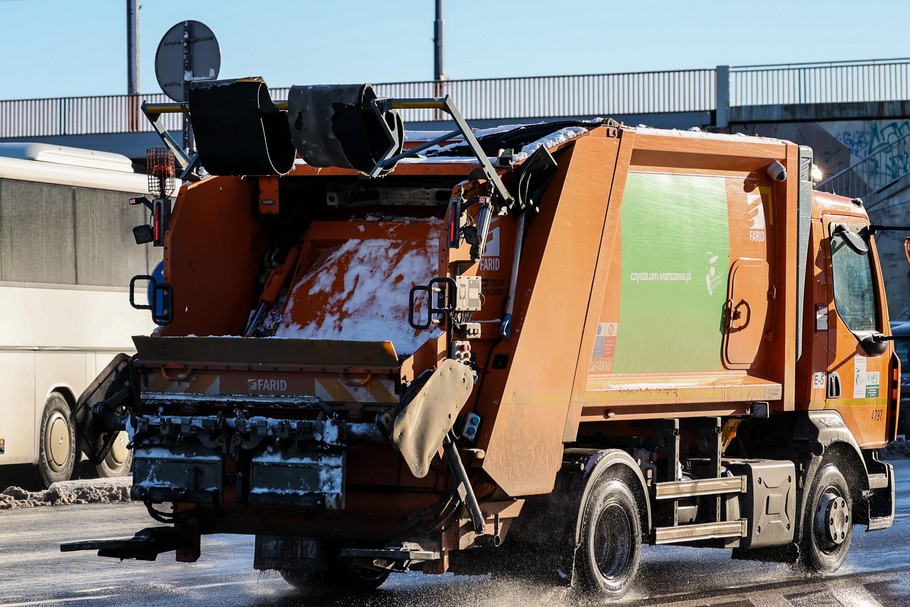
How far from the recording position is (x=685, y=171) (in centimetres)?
1092

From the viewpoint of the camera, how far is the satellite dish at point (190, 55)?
18.2 metres

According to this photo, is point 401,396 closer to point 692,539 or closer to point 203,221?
point 203,221

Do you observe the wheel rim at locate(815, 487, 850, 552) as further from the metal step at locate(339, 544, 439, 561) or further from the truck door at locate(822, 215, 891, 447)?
the metal step at locate(339, 544, 439, 561)

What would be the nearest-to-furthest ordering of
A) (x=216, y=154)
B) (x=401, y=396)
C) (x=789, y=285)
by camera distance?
(x=401, y=396) < (x=216, y=154) < (x=789, y=285)

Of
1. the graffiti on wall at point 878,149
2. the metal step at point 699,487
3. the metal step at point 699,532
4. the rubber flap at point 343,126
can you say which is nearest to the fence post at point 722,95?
the graffiti on wall at point 878,149

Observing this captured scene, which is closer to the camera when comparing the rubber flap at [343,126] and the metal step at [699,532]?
the rubber flap at [343,126]

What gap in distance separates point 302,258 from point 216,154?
1317 millimetres

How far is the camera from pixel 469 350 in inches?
355

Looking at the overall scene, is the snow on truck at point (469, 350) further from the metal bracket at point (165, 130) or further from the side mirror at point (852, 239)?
the side mirror at point (852, 239)

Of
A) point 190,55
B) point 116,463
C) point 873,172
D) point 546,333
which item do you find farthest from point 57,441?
point 873,172

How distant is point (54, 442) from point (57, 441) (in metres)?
0.05

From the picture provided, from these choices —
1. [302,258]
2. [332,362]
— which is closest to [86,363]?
[302,258]

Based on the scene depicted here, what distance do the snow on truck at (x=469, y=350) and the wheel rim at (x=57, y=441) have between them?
874 centimetres

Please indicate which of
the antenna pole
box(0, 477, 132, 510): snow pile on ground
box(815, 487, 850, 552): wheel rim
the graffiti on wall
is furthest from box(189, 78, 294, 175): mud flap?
the antenna pole
